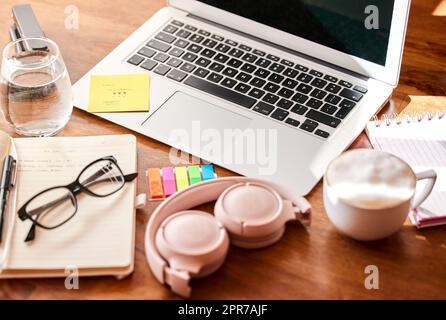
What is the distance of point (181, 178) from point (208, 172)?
1.6 inches

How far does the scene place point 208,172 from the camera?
1025 millimetres

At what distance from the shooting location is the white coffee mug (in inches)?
34.5

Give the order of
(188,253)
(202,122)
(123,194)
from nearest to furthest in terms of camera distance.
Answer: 1. (188,253)
2. (123,194)
3. (202,122)

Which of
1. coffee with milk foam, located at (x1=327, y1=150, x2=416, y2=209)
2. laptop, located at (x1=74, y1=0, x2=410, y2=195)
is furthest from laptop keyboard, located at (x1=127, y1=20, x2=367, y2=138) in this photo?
coffee with milk foam, located at (x1=327, y1=150, x2=416, y2=209)

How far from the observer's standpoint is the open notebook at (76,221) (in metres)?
0.89

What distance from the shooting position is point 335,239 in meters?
0.95

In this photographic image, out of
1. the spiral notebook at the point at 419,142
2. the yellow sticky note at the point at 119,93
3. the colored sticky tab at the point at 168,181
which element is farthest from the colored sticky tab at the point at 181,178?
the spiral notebook at the point at 419,142

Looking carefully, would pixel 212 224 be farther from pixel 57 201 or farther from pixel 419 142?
pixel 419 142

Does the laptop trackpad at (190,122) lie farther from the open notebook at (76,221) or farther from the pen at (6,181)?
the pen at (6,181)

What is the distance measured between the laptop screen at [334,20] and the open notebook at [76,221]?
0.33 metres
